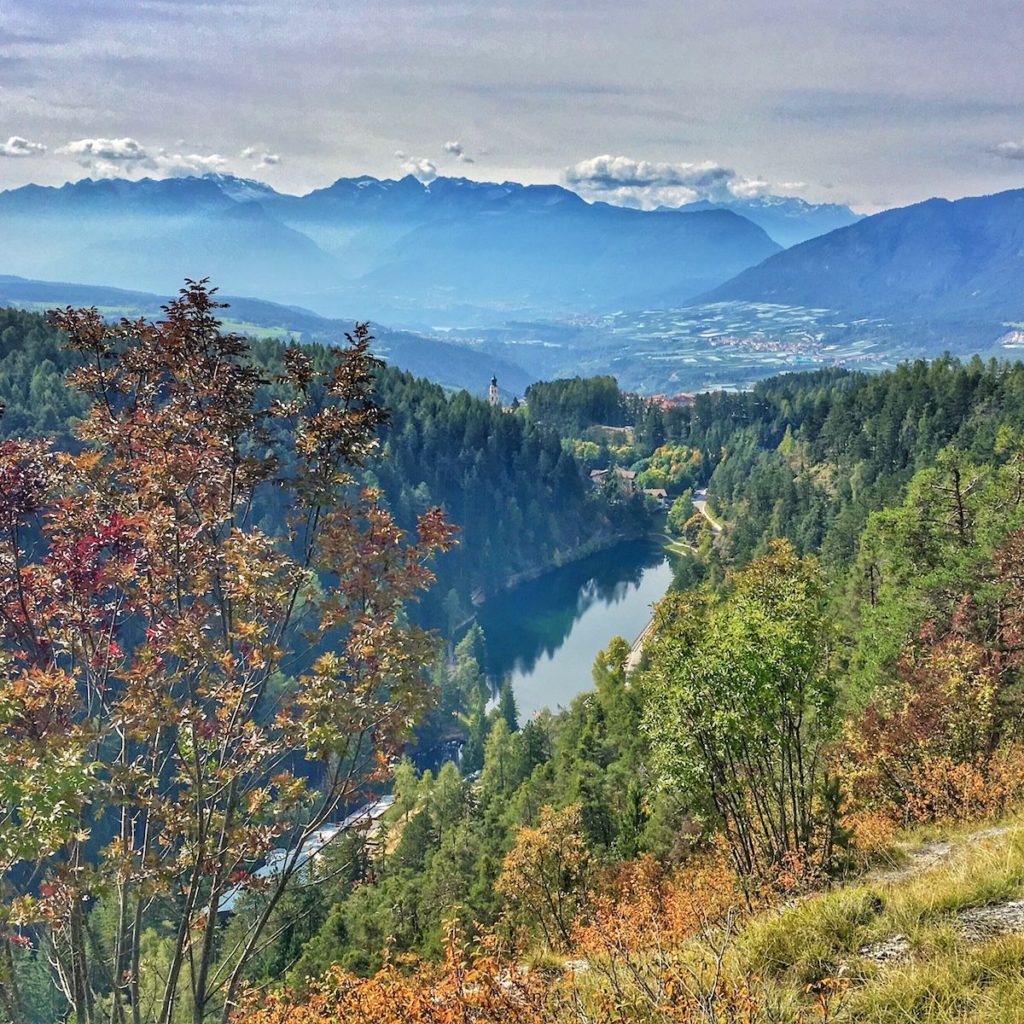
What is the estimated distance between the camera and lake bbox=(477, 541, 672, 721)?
255 feet

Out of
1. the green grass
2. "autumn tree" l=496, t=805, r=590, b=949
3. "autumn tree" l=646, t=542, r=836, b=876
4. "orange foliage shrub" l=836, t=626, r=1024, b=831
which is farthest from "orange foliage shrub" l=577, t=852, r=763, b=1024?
"autumn tree" l=496, t=805, r=590, b=949

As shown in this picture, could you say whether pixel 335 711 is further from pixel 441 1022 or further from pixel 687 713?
pixel 687 713

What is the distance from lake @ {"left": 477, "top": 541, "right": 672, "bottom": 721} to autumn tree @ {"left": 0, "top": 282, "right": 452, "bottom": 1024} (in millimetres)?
62878

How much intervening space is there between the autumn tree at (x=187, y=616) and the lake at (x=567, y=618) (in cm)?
6288

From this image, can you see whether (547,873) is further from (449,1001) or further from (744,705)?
(449,1001)

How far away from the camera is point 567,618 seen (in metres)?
95.0

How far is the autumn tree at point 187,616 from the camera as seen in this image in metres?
6.77

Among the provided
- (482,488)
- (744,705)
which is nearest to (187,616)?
(744,705)

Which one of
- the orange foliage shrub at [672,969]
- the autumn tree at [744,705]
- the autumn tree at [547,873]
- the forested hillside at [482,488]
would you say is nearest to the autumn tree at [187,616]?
the orange foliage shrub at [672,969]

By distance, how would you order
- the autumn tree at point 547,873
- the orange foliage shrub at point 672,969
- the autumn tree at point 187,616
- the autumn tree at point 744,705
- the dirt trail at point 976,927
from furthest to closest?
the autumn tree at point 547,873
the autumn tree at point 744,705
the autumn tree at point 187,616
the dirt trail at point 976,927
the orange foliage shrub at point 672,969

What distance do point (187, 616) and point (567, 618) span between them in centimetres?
8907

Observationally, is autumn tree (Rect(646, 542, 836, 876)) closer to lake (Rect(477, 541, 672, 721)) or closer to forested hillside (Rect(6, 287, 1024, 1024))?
forested hillside (Rect(6, 287, 1024, 1024))

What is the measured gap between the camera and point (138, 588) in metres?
7.44

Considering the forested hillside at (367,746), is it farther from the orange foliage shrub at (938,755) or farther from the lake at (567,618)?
the lake at (567,618)
